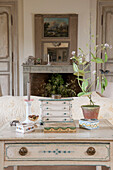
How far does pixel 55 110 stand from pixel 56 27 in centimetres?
458

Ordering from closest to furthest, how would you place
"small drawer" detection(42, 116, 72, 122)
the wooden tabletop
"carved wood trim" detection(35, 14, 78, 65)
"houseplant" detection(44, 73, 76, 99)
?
1. the wooden tabletop
2. "small drawer" detection(42, 116, 72, 122)
3. "houseplant" detection(44, 73, 76, 99)
4. "carved wood trim" detection(35, 14, 78, 65)

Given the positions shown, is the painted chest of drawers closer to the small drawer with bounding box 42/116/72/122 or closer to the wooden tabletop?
the small drawer with bounding box 42/116/72/122

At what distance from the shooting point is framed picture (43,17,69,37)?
579 cm

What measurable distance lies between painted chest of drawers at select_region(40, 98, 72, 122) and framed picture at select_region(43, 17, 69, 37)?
14.8 ft

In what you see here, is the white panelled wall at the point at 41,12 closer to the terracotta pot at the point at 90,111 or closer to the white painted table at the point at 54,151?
the terracotta pot at the point at 90,111

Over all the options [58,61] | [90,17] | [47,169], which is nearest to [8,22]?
[58,61]

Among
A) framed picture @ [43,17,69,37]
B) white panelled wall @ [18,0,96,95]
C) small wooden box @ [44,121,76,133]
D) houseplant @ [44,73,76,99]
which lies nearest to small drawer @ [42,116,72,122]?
small wooden box @ [44,121,76,133]

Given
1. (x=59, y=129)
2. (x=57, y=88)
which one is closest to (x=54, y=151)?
(x=59, y=129)

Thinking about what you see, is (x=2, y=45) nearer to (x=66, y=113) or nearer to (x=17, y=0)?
(x=17, y=0)

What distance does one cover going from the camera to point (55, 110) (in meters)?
1.49

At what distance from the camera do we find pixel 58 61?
582 cm

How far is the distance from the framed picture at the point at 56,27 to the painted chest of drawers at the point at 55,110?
4.51 m

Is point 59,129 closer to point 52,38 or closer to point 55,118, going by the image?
point 55,118

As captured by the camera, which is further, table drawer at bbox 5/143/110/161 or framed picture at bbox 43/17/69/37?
framed picture at bbox 43/17/69/37
